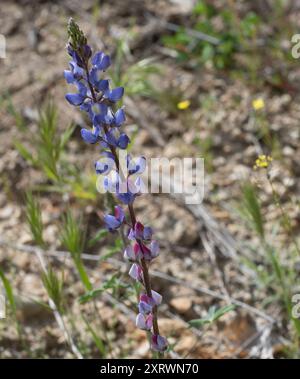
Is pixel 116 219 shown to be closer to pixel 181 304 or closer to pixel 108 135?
pixel 108 135

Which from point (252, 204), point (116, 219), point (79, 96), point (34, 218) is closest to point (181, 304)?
point (252, 204)

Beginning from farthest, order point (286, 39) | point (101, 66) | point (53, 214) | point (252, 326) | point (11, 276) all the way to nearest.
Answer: point (286, 39) < point (53, 214) < point (11, 276) < point (252, 326) < point (101, 66)

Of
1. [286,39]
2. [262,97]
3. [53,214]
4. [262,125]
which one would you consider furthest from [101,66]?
[286,39]

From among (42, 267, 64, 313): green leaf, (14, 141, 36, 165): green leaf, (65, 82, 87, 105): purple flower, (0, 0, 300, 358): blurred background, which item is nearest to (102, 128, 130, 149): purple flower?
(65, 82, 87, 105): purple flower

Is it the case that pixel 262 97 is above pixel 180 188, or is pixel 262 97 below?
above

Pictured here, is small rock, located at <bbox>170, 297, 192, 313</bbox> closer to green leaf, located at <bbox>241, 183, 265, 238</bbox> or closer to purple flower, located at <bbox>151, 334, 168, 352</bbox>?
green leaf, located at <bbox>241, 183, 265, 238</bbox>

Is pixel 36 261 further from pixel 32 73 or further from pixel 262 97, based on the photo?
pixel 262 97

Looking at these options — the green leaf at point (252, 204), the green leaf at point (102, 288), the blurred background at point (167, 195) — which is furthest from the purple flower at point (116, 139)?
the green leaf at point (252, 204)
